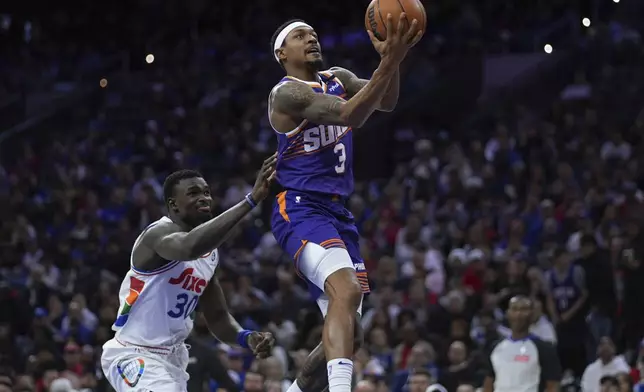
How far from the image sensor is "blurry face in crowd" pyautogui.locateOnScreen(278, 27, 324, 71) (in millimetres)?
7656

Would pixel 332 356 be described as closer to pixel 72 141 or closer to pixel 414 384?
pixel 414 384

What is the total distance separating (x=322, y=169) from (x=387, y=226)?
27.7ft

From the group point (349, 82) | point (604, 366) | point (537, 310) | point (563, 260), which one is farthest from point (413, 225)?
point (349, 82)

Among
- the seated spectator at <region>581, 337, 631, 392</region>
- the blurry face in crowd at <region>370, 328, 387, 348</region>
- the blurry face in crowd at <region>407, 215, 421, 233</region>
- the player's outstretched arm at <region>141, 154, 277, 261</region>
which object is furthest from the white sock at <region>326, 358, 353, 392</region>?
the blurry face in crowd at <region>407, 215, 421, 233</region>

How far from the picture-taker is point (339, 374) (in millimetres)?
6938

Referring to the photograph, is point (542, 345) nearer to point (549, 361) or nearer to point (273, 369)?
point (549, 361)

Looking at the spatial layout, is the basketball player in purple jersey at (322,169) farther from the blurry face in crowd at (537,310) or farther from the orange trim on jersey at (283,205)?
the blurry face in crowd at (537,310)

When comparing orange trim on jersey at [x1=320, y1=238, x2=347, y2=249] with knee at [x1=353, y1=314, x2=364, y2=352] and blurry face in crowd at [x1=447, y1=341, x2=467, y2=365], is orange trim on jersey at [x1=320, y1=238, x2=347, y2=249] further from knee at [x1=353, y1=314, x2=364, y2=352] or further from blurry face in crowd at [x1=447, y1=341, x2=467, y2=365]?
blurry face in crowd at [x1=447, y1=341, x2=467, y2=365]

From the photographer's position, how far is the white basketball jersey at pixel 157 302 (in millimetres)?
7711

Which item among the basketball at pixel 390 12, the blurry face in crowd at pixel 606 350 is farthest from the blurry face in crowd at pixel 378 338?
the basketball at pixel 390 12

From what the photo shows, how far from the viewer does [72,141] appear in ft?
71.6

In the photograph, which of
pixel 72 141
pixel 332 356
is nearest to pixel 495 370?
pixel 332 356

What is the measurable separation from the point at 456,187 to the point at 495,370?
582cm

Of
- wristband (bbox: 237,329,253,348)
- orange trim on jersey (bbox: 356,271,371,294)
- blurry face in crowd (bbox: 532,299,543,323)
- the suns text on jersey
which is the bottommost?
wristband (bbox: 237,329,253,348)
